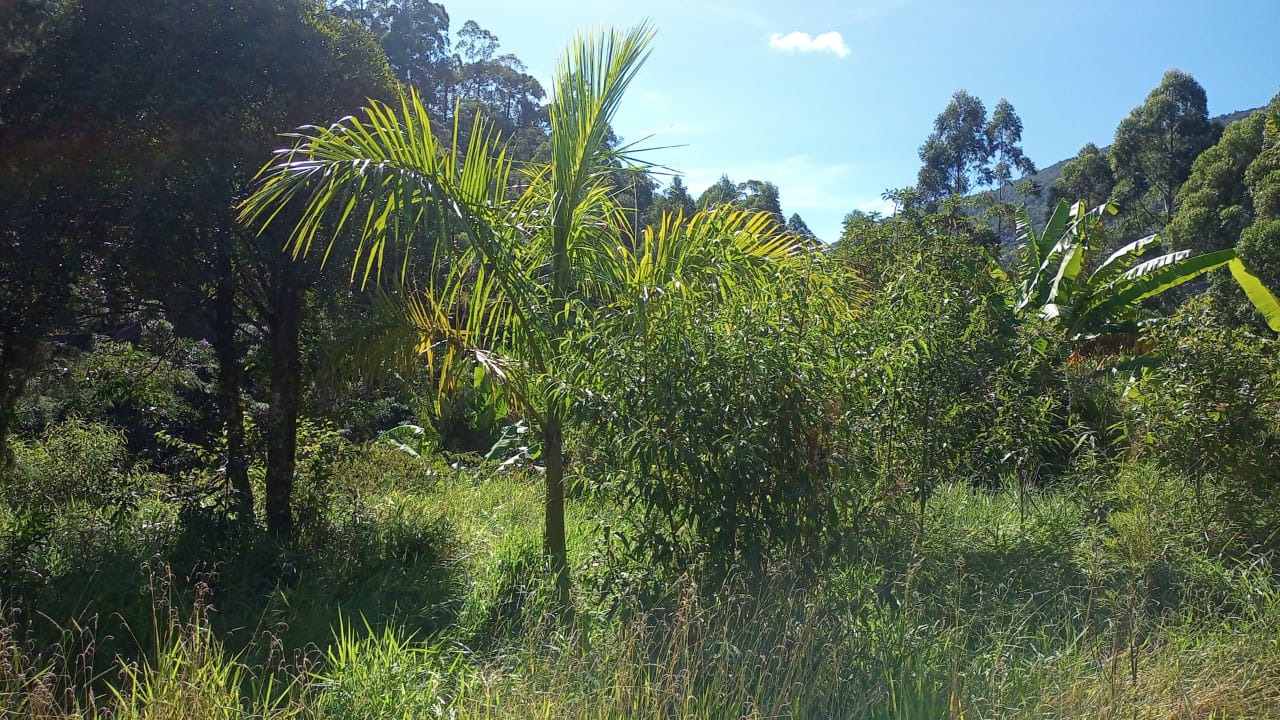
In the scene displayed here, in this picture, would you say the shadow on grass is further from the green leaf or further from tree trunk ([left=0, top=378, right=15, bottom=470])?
the green leaf

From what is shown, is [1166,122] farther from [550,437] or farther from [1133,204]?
[550,437]

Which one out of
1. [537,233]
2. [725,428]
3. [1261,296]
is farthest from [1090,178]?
[725,428]

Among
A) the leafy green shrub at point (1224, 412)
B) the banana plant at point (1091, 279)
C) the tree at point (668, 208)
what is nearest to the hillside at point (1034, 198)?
the tree at point (668, 208)

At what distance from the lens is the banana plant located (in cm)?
1077

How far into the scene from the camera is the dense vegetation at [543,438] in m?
3.76

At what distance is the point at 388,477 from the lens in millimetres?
9773

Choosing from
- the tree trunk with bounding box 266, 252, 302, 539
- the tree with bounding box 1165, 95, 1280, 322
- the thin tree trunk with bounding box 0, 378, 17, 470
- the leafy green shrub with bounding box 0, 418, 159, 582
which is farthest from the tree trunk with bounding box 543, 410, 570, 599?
the tree with bounding box 1165, 95, 1280, 322

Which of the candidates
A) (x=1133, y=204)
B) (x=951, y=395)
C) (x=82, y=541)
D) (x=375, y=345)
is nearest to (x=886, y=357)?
(x=951, y=395)

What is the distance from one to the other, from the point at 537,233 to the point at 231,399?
2748 millimetres

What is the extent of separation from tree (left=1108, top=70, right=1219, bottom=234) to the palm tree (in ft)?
86.7

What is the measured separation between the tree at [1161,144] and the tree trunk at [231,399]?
27.5m

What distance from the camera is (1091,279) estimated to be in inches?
449

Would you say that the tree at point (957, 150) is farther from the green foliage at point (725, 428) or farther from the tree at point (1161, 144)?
the green foliage at point (725, 428)

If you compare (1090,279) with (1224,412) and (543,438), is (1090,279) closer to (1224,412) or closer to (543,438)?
(1224,412)
